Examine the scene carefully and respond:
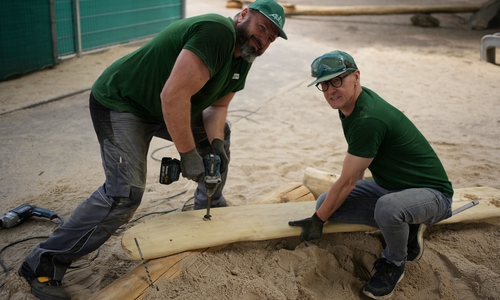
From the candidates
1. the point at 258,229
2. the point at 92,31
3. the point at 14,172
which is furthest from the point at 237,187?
the point at 92,31

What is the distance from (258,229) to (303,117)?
3166 millimetres

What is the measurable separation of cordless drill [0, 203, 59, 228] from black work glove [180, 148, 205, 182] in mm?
1203

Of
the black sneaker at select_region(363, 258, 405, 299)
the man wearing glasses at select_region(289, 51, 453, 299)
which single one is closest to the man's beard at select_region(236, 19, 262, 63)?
the man wearing glasses at select_region(289, 51, 453, 299)

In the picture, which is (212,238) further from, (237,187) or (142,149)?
(237,187)

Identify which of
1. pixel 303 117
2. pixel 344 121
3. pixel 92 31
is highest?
pixel 344 121

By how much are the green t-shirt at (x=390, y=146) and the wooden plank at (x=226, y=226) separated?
0.49 m

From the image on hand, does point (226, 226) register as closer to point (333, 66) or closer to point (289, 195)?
point (289, 195)

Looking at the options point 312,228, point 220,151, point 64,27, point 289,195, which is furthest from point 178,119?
point 64,27

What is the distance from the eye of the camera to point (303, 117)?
6.00m

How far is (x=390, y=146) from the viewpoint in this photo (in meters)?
2.75

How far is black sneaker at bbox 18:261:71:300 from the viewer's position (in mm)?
2615

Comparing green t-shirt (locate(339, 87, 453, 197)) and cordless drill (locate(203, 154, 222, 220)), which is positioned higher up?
green t-shirt (locate(339, 87, 453, 197))

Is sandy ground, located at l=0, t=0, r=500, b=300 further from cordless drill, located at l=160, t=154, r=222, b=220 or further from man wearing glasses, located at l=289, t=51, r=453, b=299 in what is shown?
cordless drill, located at l=160, t=154, r=222, b=220

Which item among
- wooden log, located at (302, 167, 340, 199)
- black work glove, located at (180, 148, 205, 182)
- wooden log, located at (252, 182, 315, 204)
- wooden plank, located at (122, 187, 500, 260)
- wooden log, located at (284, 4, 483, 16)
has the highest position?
black work glove, located at (180, 148, 205, 182)
